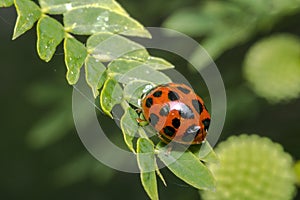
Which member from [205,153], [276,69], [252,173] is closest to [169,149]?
[205,153]

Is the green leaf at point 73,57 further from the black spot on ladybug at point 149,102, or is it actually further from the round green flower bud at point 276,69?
the round green flower bud at point 276,69

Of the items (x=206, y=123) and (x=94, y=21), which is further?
(x=206, y=123)

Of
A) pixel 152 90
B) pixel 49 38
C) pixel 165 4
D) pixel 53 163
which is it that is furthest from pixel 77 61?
pixel 53 163

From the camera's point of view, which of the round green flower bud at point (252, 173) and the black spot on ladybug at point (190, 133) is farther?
the round green flower bud at point (252, 173)

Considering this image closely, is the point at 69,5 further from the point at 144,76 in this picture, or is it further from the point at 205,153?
the point at 205,153

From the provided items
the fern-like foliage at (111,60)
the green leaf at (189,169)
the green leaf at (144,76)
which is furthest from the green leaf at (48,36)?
the green leaf at (189,169)

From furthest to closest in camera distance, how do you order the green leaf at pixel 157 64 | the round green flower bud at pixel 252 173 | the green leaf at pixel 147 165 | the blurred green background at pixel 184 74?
1. the blurred green background at pixel 184 74
2. the round green flower bud at pixel 252 173
3. the green leaf at pixel 157 64
4. the green leaf at pixel 147 165

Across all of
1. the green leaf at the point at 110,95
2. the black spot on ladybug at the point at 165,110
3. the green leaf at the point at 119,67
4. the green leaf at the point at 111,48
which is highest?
the green leaf at the point at 111,48
